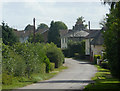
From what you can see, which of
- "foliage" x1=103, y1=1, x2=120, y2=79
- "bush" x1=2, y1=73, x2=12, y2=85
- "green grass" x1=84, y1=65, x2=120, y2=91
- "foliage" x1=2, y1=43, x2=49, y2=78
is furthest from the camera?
"foliage" x1=2, y1=43, x2=49, y2=78

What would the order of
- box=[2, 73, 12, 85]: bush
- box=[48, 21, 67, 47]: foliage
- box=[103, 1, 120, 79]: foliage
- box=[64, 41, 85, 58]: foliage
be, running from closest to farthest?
box=[103, 1, 120, 79]: foliage
box=[2, 73, 12, 85]: bush
box=[64, 41, 85, 58]: foliage
box=[48, 21, 67, 47]: foliage

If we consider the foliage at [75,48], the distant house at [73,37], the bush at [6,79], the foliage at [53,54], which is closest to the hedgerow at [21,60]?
the bush at [6,79]

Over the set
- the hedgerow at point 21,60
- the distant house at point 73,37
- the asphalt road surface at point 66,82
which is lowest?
the asphalt road surface at point 66,82

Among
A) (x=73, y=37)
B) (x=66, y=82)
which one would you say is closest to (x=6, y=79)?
(x=66, y=82)

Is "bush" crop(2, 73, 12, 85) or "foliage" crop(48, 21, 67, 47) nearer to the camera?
"bush" crop(2, 73, 12, 85)

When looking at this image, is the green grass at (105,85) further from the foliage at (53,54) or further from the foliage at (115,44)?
the foliage at (53,54)

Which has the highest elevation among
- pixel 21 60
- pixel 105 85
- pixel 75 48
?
pixel 75 48

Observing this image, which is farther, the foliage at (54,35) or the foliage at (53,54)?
the foliage at (54,35)

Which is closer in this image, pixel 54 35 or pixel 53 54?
pixel 53 54

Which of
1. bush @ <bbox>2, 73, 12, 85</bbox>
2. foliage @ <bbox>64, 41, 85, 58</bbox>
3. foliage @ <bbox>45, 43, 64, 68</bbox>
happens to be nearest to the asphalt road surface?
bush @ <bbox>2, 73, 12, 85</bbox>

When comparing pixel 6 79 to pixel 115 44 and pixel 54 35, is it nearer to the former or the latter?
pixel 115 44

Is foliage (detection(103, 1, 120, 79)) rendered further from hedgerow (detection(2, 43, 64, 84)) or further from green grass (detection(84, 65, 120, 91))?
hedgerow (detection(2, 43, 64, 84))

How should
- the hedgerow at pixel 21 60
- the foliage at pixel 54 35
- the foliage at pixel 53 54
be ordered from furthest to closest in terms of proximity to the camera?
1. the foliage at pixel 54 35
2. the foliage at pixel 53 54
3. the hedgerow at pixel 21 60

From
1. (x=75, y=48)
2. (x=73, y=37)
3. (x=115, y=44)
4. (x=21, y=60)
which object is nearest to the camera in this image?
(x=115, y=44)
